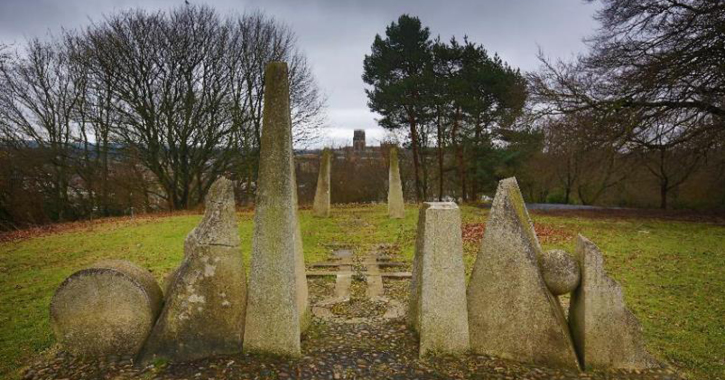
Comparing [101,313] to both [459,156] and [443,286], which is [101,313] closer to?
[443,286]

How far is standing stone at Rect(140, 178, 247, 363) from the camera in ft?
12.7

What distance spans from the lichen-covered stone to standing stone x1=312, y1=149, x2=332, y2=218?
40.4 feet

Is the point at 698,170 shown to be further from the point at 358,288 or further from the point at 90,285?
the point at 90,285

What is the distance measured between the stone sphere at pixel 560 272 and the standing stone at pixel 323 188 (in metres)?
12.7

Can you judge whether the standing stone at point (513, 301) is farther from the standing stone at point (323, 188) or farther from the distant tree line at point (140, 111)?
the distant tree line at point (140, 111)

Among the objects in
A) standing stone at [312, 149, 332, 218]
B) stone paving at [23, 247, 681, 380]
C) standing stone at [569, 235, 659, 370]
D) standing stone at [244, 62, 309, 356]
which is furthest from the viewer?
standing stone at [312, 149, 332, 218]

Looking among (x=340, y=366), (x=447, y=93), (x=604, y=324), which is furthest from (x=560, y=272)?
(x=447, y=93)

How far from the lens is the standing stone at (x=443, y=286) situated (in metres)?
3.96

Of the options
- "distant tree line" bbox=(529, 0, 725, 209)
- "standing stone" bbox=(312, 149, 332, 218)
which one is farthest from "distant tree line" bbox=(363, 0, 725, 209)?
"standing stone" bbox=(312, 149, 332, 218)

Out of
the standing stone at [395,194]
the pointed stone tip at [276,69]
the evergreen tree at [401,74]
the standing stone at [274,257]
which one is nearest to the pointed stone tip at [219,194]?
the standing stone at [274,257]

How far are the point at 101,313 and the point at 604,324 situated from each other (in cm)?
487

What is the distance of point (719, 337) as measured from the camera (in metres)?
4.73

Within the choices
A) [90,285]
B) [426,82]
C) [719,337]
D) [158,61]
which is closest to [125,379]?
[90,285]

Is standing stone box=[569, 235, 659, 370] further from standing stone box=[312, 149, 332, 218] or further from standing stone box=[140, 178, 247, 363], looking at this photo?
standing stone box=[312, 149, 332, 218]
